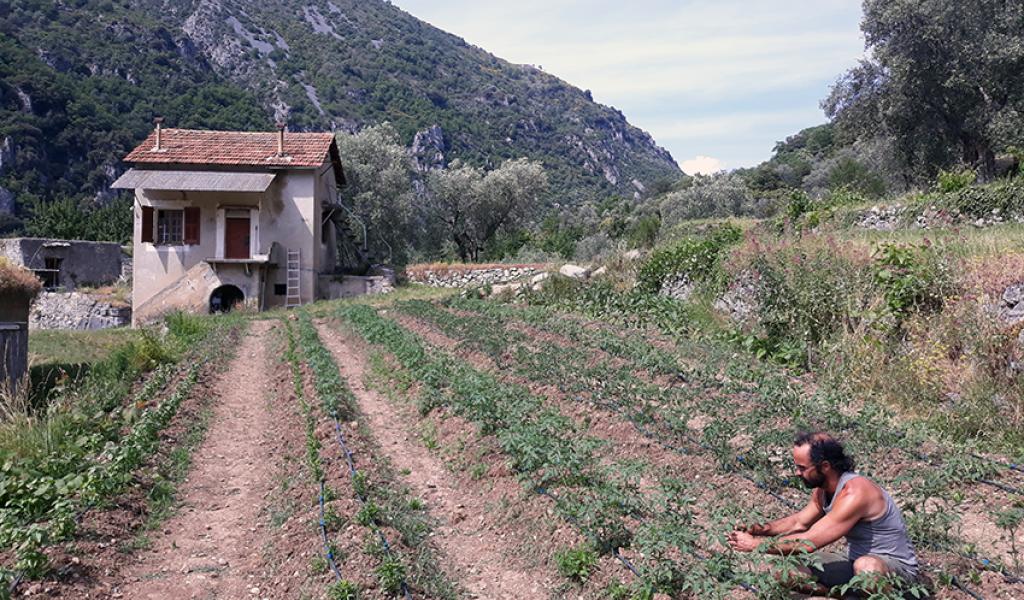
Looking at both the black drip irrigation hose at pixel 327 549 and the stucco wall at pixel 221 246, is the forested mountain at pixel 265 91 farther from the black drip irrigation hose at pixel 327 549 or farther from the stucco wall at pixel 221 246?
the black drip irrigation hose at pixel 327 549

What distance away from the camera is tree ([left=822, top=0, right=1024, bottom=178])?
1919 centimetres

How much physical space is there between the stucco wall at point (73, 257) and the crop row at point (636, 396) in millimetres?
24258

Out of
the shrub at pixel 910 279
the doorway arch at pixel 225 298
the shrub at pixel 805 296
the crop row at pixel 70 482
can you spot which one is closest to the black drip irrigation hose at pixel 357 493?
the crop row at pixel 70 482

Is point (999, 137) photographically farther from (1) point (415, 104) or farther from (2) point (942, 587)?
(1) point (415, 104)

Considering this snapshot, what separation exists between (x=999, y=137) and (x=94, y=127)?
60.2 metres

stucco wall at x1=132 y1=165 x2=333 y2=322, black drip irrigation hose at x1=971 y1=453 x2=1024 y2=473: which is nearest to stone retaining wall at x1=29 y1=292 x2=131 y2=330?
stucco wall at x1=132 y1=165 x2=333 y2=322

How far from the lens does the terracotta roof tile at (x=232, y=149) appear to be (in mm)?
26656

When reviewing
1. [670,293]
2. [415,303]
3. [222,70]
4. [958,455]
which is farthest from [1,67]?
[958,455]

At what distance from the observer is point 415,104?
292ft

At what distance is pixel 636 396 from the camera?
8.67 metres

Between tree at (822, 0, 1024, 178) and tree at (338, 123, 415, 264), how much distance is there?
20.7m

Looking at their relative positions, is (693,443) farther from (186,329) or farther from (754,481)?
(186,329)

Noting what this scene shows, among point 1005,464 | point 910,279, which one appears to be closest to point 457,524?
point 1005,464

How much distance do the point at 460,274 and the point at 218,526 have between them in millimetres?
23215
